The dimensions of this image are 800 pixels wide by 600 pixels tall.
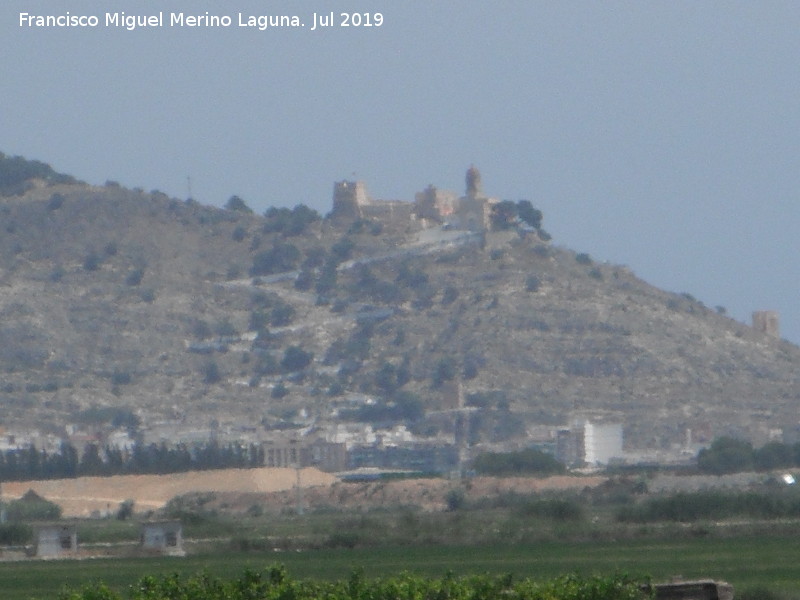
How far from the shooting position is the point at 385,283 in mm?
154625

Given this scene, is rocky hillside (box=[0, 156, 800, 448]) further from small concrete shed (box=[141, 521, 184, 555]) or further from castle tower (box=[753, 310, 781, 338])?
small concrete shed (box=[141, 521, 184, 555])

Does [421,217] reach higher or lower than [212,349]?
higher

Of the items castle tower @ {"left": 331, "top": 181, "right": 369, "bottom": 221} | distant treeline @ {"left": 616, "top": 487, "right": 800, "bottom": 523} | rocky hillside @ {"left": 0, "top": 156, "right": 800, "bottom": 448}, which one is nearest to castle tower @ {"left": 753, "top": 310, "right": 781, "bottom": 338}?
rocky hillside @ {"left": 0, "top": 156, "right": 800, "bottom": 448}

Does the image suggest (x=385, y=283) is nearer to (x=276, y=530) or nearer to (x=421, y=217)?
(x=421, y=217)

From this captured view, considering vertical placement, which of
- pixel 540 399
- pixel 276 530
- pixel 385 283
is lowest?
pixel 276 530

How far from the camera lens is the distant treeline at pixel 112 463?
99.2 metres

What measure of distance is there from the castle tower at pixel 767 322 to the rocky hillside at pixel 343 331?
11.2 feet

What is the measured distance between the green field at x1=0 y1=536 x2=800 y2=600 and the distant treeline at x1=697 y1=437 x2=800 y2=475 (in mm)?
46991

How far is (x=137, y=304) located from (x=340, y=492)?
200 feet

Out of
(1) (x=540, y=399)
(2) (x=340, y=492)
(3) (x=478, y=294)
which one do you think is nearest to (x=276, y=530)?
(2) (x=340, y=492)

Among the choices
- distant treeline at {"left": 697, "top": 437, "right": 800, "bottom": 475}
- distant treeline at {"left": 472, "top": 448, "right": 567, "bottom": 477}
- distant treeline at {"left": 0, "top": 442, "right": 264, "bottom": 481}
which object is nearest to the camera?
distant treeline at {"left": 0, "top": 442, "right": 264, "bottom": 481}

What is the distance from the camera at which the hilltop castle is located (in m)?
164

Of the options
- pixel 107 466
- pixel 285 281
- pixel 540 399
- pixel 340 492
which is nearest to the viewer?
pixel 340 492

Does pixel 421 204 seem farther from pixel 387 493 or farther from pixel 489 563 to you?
pixel 489 563
